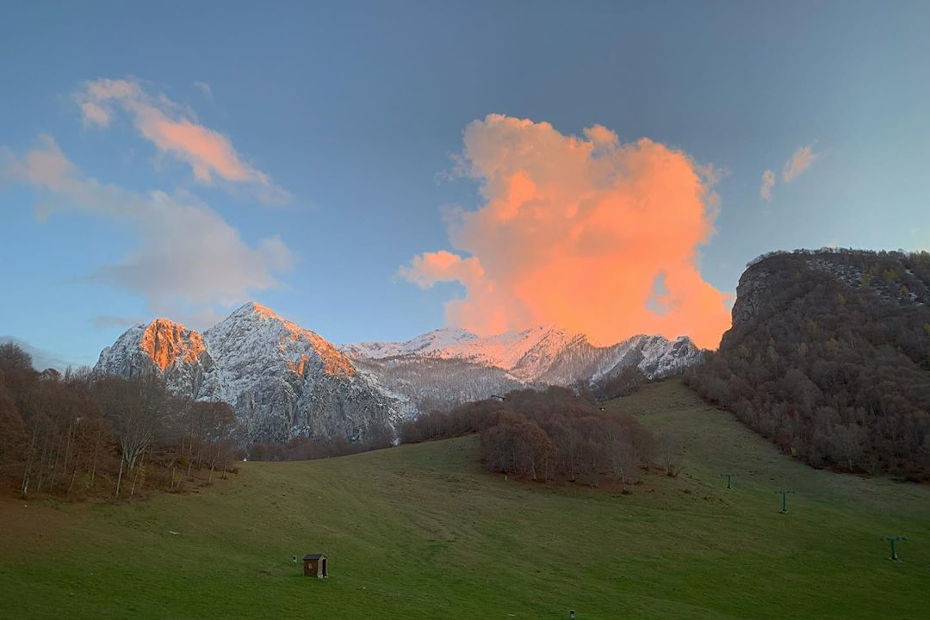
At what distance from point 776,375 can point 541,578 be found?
5510 inches

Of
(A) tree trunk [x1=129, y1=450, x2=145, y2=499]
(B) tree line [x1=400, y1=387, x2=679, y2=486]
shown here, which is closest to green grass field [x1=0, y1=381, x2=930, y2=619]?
(A) tree trunk [x1=129, y1=450, x2=145, y2=499]

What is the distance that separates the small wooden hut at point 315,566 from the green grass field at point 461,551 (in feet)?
2.17

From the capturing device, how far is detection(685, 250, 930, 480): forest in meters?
104

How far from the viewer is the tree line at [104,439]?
44281 millimetres

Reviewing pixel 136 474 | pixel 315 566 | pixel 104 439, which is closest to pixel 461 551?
pixel 315 566

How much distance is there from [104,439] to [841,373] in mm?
156063

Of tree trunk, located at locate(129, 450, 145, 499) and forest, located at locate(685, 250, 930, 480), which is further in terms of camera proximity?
forest, located at locate(685, 250, 930, 480)

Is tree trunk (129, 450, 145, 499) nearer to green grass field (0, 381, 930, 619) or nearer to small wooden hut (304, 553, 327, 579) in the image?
green grass field (0, 381, 930, 619)

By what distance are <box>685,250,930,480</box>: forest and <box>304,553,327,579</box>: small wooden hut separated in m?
104

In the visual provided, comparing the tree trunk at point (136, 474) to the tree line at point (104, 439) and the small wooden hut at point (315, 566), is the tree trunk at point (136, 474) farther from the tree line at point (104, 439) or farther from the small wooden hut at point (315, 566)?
the small wooden hut at point (315, 566)

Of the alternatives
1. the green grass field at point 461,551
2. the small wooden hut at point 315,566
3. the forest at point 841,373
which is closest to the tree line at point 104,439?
the green grass field at point 461,551

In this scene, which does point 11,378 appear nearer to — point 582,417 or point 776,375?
point 582,417

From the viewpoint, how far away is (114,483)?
48688mm

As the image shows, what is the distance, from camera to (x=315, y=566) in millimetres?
33844
